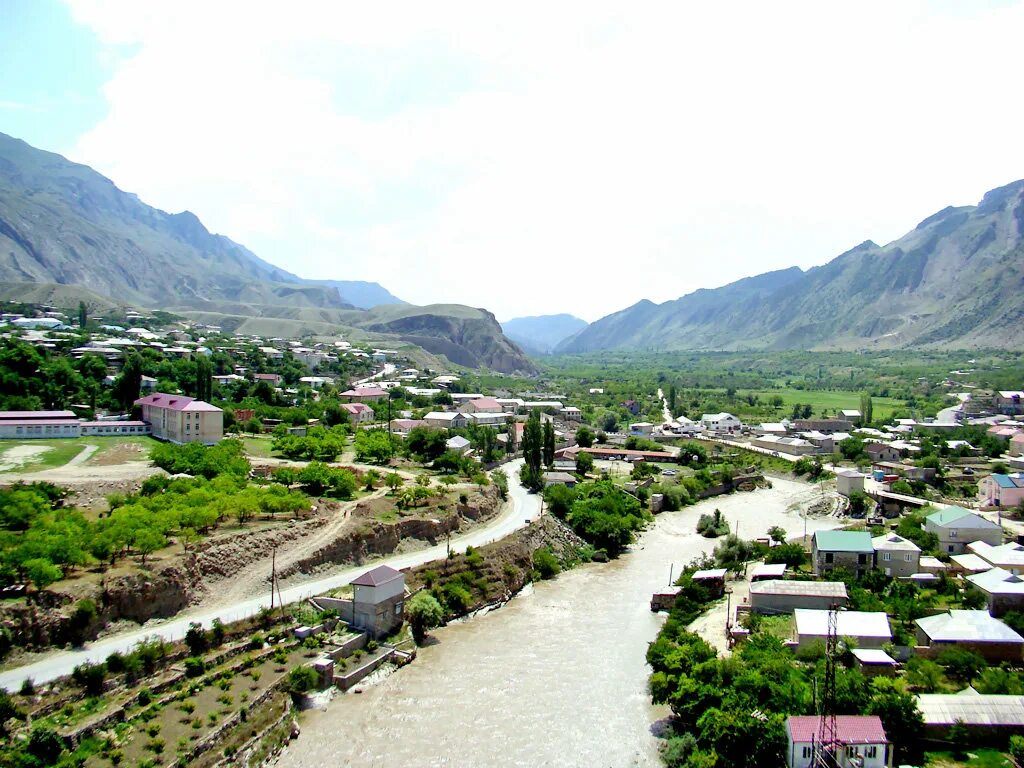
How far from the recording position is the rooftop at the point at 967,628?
56.8ft

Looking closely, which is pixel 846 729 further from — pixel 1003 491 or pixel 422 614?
pixel 1003 491

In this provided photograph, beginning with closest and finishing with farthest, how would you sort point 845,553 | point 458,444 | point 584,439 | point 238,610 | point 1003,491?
point 238,610 < point 845,553 < point 1003,491 < point 458,444 < point 584,439

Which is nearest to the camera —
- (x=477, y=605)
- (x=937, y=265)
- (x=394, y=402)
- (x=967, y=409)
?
(x=477, y=605)

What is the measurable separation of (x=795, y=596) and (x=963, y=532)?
360 inches

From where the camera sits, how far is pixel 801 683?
49.1 ft

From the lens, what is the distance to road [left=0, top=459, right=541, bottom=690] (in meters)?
16.3

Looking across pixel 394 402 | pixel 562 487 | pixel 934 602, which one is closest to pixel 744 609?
pixel 934 602

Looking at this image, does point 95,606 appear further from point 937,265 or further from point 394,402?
point 937,265

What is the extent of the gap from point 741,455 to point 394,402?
26.1 m

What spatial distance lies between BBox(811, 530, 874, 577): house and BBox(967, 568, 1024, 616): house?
3046mm

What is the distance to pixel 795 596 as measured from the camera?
21.0 metres

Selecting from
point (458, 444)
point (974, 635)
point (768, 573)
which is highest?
point (458, 444)

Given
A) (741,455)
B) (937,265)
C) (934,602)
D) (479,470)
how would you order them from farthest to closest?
(937,265), (741,455), (479,470), (934,602)

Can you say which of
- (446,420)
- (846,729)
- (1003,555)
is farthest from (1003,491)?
(446,420)
